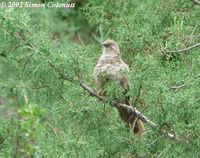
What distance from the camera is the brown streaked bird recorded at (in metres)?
5.35

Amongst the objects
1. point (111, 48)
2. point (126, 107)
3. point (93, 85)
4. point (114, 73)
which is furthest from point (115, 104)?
point (111, 48)

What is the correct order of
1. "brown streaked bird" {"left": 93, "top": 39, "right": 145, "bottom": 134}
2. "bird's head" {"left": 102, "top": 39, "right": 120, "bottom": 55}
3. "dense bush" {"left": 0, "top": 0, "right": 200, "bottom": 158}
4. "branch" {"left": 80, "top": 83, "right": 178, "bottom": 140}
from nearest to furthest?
"dense bush" {"left": 0, "top": 0, "right": 200, "bottom": 158} < "branch" {"left": 80, "top": 83, "right": 178, "bottom": 140} < "brown streaked bird" {"left": 93, "top": 39, "right": 145, "bottom": 134} < "bird's head" {"left": 102, "top": 39, "right": 120, "bottom": 55}

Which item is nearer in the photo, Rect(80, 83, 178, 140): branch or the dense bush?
the dense bush

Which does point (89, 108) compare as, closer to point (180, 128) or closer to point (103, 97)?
point (103, 97)

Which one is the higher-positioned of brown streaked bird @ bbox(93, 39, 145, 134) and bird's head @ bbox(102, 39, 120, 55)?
bird's head @ bbox(102, 39, 120, 55)

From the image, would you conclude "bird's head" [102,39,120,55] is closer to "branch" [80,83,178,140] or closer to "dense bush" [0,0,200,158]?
"dense bush" [0,0,200,158]

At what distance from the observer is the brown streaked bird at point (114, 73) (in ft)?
17.6

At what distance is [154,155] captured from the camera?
5.08 m

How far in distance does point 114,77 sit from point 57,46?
48 centimetres

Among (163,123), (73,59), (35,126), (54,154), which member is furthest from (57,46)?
(35,126)

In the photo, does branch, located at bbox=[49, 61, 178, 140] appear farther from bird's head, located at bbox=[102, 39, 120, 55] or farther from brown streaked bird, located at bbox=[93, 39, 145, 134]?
bird's head, located at bbox=[102, 39, 120, 55]

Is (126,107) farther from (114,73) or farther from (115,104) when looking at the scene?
(114,73)

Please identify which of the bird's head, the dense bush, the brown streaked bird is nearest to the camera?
the dense bush

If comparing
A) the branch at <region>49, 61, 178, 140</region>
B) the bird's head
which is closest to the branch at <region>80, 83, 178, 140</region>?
the branch at <region>49, 61, 178, 140</region>
